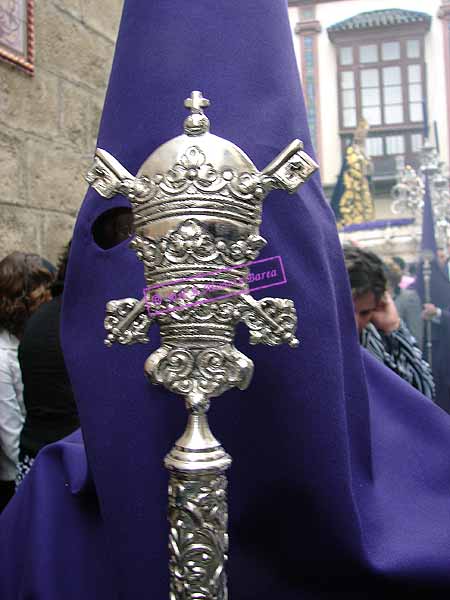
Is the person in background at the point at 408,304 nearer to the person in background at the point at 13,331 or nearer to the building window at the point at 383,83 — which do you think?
the building window at the point at 383,83

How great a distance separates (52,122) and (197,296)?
2.19 meters

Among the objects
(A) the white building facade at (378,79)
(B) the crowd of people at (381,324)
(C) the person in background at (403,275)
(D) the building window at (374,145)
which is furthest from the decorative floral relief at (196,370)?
(D) the building window at (374,145)

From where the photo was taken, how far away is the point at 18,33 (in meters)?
2.20

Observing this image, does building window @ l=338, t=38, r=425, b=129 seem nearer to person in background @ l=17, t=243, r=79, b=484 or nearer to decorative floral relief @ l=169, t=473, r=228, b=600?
person in background @ l=17, t=243, r=79, b=484

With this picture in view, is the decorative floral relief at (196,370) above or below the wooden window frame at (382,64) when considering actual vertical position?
below

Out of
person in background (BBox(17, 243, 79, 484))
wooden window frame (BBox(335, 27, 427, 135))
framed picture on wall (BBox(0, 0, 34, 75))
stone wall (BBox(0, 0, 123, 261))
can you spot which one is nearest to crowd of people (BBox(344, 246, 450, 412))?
person in background (BBox(17, 243, 79, 484))

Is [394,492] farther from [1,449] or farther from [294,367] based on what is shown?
[1,449]

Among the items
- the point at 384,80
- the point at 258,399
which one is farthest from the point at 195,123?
the point at 384,80

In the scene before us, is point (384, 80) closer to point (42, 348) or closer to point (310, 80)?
point (310, 80)

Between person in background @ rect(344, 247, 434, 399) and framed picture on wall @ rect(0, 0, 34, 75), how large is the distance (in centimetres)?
137

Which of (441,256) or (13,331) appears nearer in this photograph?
(13,331)

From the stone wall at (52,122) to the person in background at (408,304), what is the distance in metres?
2.30

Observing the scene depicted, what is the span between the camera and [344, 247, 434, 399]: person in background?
191 centimetres

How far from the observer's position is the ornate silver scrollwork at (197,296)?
461 millimetres
